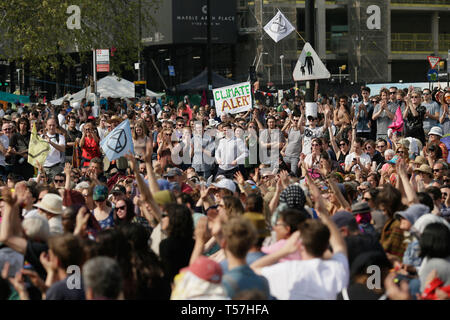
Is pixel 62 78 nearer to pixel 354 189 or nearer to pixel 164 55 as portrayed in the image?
pixel 164 55

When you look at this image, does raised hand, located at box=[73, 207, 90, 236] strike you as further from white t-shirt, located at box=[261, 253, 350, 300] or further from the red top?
the red top

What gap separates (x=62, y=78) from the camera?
175 feet

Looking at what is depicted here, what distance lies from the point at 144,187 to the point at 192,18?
1617 inches

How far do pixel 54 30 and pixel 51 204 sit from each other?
71.6ft

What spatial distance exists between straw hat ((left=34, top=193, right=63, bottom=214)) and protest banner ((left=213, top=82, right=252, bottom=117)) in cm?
991

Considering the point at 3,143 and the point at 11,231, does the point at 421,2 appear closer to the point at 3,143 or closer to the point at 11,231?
the point at 3,143

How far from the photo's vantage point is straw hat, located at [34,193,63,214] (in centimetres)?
718

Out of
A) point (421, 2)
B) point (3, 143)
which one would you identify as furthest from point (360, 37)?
point (3, 143)

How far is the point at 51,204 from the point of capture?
23.6ft

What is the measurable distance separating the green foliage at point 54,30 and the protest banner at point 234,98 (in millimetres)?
11749

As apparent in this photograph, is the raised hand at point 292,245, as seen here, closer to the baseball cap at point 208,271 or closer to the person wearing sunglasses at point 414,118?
the baseball cap at point 208,271

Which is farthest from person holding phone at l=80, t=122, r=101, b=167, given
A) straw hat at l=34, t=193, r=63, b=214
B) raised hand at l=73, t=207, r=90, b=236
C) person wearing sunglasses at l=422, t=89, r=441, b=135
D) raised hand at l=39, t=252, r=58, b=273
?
raised hand at l=39, t=252, r=58, b=273

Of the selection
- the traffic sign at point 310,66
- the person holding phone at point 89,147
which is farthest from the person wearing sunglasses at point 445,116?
the person holding phone at point 89,147

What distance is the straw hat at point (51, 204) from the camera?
7.18 metres
